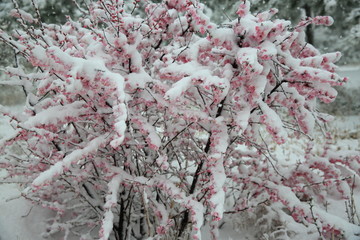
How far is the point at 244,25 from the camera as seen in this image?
5.17 feet

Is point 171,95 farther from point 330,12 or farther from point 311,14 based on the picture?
point 311,14

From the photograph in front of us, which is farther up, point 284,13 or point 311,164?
point 284,13

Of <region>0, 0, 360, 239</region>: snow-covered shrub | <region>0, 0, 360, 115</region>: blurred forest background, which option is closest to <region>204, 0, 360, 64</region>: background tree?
<region>0, 0, 360, 115</region>: blurred forest background

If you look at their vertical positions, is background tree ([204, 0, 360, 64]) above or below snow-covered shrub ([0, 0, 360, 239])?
above

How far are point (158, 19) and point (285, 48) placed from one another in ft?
2.80

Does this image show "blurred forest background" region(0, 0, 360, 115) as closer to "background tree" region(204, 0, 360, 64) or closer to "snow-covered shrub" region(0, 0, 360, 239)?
"background tree" region(204, 0, 360, 64)

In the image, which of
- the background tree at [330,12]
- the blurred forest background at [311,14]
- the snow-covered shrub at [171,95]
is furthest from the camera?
the background tree at [330,12]

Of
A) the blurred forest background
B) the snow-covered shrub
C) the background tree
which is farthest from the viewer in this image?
the background tree

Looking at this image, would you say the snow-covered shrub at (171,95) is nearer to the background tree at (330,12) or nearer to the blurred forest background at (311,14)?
the blurred forest background at (311,14)

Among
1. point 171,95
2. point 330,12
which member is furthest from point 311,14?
point 171,95

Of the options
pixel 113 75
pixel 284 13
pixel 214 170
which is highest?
pixel 284 13

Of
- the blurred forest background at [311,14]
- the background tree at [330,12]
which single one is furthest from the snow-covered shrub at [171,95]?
the background tree at [330,12]

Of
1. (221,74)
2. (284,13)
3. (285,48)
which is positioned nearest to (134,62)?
(221,74)

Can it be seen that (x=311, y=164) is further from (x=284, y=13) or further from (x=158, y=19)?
(x=284, y=13)
